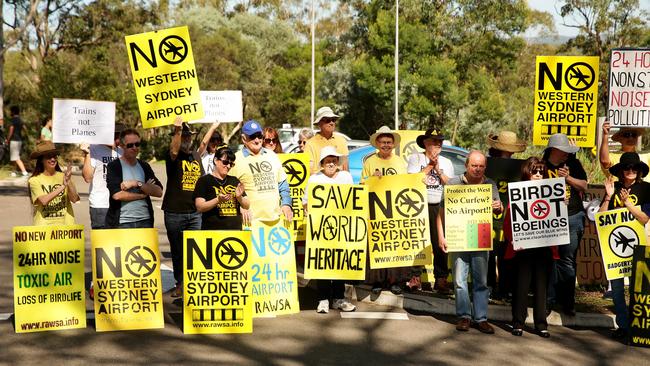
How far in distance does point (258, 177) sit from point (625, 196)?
11.6ft

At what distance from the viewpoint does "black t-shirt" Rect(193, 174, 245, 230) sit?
863 centimetres

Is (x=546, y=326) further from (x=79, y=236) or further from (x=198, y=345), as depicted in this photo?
(x=79, y=236)

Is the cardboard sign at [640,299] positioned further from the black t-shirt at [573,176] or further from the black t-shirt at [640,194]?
the black t-shirt at [573,176]

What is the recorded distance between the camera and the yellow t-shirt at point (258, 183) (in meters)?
8.99

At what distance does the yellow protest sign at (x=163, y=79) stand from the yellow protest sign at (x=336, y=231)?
1.62 m

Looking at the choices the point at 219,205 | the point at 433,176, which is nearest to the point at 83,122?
the point at 219,205

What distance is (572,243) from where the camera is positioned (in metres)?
8.86

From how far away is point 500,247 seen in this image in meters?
9.40

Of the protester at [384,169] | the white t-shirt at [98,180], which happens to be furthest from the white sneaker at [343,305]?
the white t-shirt at [98,180]

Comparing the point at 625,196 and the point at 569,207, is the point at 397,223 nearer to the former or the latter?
the point at 569,207

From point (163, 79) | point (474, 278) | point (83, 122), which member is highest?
point (163, 79)

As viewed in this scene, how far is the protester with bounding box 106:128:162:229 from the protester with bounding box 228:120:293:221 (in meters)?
0.87

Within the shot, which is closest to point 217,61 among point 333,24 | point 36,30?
point 36,30

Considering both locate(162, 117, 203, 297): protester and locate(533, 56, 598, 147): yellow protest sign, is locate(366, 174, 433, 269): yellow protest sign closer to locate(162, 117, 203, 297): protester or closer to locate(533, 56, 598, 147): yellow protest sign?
locate(533, 56, 598, 147): yellow protest sign
